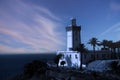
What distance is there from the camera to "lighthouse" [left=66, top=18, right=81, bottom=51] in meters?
59.1

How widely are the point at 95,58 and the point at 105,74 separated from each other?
16308 millimetres

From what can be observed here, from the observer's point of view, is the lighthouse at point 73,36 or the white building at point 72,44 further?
the lighthouse at point 73,36

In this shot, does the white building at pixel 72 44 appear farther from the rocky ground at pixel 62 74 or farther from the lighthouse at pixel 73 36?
the rocky ground at pixel 62 74

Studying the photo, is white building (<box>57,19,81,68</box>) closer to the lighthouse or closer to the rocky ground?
the lighthouse

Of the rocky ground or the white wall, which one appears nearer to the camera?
the rocky ground

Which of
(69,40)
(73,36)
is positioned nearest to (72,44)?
(69,40)

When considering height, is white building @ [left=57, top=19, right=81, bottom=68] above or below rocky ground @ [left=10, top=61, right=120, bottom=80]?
above

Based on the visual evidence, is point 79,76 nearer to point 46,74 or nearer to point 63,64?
point 46,74

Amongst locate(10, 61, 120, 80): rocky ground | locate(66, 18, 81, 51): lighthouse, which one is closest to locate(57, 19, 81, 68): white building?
locate(66, 18, 81, 51): lighthouse

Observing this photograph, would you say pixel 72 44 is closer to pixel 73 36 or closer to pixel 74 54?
pixel 73 36

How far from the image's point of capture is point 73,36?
5925 cm

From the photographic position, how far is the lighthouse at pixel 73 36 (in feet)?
194

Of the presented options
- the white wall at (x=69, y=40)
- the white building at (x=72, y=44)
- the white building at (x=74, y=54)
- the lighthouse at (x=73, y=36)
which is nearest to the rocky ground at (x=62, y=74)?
the white building at (x=74, y=54)

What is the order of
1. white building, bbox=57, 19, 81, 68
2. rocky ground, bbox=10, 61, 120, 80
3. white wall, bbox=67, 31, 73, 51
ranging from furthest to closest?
white wall, bbox=67, 31, 73, 51 → white building, bbox=57, 19, 81, 68 → rocky ground, bbox=10, 61, 120, 80
